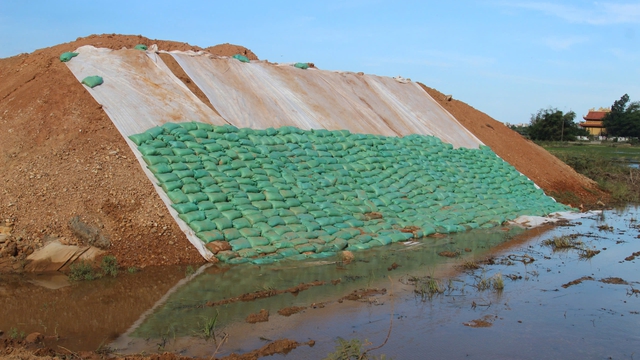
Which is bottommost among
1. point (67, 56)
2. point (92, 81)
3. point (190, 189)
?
point (190, 189)

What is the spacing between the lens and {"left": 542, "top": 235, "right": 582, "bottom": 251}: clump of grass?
7385mm

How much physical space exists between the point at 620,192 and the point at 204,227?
34.0ft

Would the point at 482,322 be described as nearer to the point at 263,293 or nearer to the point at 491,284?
the point at 491,284

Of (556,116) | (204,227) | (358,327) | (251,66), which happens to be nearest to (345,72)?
(251,66)

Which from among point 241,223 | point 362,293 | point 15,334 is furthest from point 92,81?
point 362,293

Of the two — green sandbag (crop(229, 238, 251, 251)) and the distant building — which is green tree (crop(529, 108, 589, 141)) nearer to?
the distant building

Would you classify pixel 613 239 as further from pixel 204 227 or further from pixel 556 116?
pixel 556 116

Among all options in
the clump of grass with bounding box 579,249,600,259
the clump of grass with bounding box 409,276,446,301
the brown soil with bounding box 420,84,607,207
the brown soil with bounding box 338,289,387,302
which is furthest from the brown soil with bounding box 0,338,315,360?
the brown soil with bounding box 420,84,607,207

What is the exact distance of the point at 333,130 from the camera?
32.9 feet

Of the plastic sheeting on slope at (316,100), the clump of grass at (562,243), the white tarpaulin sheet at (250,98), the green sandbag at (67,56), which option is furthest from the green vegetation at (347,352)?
the green sandbag at (67,56)

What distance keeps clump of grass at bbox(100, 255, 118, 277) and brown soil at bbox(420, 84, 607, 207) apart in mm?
8773

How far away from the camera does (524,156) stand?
13.1 m

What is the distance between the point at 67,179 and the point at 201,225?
5.20 feet

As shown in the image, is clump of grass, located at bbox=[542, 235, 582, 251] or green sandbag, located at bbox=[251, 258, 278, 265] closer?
green sandbag, located at bbox=[251, 258, 278, 265]
